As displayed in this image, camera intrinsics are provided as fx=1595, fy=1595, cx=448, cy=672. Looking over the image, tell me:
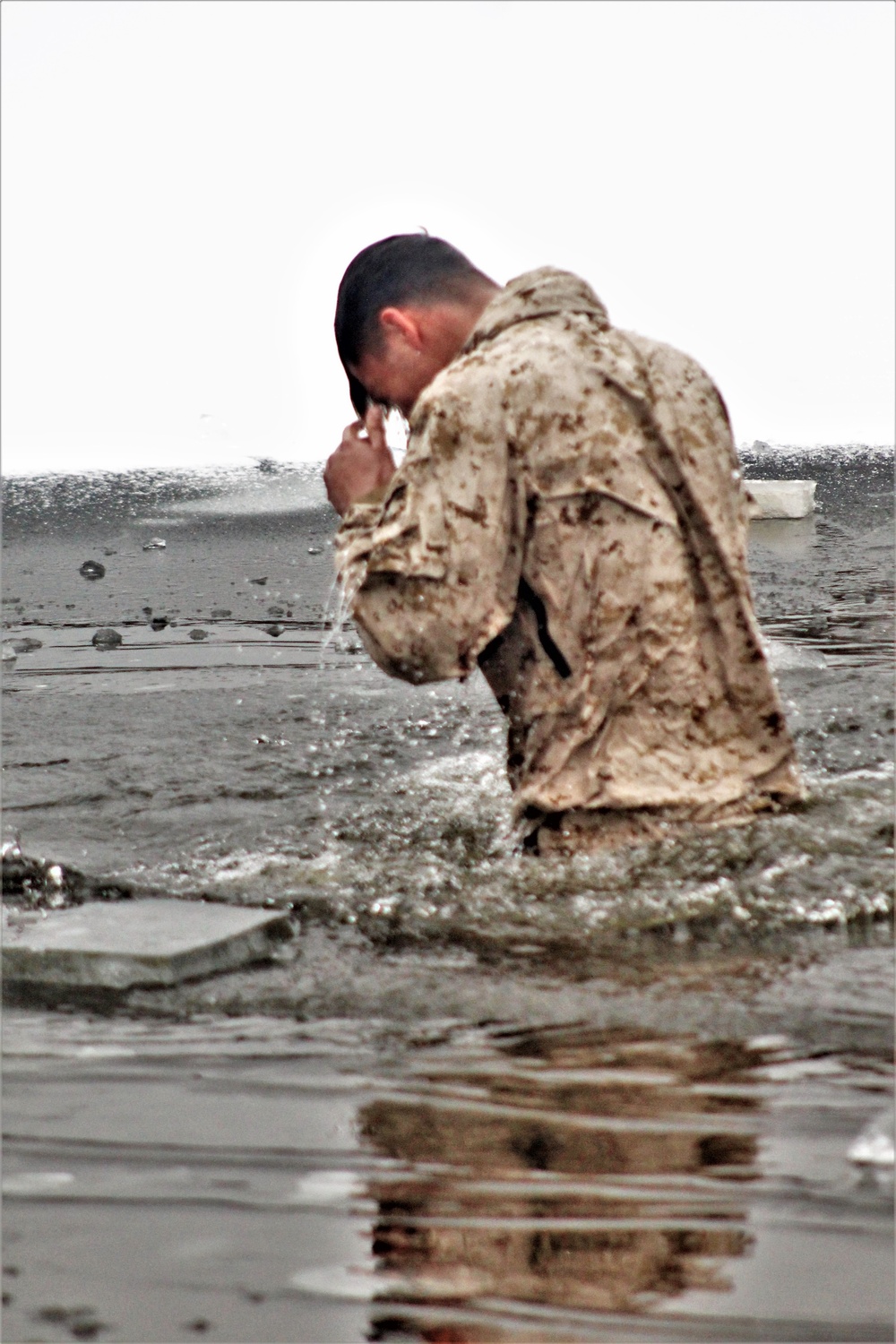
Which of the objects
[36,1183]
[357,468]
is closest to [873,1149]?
[36,1183]

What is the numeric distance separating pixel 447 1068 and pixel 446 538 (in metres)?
1.18

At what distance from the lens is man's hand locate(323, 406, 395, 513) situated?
11.5ft

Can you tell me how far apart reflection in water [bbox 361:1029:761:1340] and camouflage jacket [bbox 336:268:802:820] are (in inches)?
38.8

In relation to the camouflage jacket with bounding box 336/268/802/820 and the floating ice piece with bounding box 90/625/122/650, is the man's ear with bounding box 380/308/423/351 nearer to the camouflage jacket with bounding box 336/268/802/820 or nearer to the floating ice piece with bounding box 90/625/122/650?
the camouflage jacket with bounding box 336/268/802/820

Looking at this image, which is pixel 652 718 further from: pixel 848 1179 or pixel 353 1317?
pixel 353 1317

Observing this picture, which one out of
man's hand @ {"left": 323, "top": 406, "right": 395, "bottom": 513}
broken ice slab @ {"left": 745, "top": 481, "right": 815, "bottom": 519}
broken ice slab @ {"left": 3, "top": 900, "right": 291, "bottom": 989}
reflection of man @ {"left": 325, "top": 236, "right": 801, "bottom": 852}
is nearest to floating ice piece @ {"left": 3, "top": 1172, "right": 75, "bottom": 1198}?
broken ice slab @ {"left": 3, "top": 900, "right": 291, "bottom": 989}

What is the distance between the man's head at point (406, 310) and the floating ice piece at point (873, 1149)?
205 cm

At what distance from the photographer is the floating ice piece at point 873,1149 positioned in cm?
197

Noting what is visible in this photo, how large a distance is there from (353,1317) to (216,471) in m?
12.0

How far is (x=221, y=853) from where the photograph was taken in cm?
397

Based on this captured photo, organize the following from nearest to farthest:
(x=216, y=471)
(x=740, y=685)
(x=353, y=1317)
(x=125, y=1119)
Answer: (x=353, y=1317) → (x=125, y=1119) → (x=740, y=685) → (x=216, y=471)

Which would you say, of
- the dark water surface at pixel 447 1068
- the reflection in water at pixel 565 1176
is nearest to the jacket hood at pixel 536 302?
the dark water surface at pixel 447 1068

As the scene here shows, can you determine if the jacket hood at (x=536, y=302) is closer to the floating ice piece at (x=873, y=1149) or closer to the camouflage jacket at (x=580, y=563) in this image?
the camouflage jacket at (x=580, y=563)

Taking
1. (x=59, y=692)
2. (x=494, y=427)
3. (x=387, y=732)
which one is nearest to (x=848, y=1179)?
(x=494, y=427)
